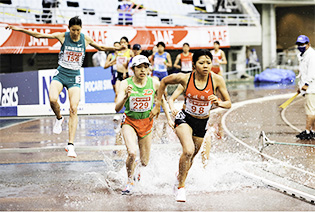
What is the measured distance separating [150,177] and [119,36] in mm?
19638

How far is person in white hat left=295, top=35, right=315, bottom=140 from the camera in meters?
11.8

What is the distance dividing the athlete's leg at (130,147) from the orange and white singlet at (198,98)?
0.93 metres

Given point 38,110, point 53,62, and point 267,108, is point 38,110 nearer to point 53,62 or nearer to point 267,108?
point 267,108

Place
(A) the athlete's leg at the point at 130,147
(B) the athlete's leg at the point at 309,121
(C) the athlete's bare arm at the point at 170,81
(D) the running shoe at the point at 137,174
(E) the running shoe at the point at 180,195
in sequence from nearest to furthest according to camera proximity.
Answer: (E) the running shoe at the point at 180,195
(C) the athlete's bare arm at the point at 170,81
(A) the athlete's leg at the point at 130,147
(D) the running shoe at the point at 137,174
(B) the athlete's leg at the point at 309,121

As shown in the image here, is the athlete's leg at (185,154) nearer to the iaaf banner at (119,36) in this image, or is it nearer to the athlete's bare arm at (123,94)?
the athlete's bare arm at (123,94)

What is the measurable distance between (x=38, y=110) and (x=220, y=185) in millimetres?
11278

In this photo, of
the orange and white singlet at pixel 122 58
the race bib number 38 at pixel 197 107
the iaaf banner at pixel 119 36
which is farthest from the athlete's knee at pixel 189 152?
the iaaf banner at pixel 119 36

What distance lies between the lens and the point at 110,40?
27.0 m

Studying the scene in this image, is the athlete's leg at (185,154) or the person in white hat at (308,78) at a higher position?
the person in white hat at (308,78)

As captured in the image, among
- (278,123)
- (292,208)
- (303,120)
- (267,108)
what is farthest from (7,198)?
(267,108)

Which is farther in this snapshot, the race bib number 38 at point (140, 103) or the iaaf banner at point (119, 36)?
the iaaf banner at point (119, 36)

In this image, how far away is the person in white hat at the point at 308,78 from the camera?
11789 millimetres

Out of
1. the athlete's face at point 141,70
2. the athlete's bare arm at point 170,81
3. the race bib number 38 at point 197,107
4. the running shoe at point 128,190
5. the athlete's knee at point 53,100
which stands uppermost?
the athlete's face at point 141,70

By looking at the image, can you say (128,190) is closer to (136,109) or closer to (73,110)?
(136,109)
